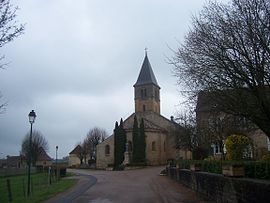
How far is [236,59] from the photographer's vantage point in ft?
47.0

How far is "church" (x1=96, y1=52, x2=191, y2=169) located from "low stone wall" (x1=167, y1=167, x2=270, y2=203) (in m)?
41.7

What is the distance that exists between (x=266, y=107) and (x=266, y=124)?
4.63ft

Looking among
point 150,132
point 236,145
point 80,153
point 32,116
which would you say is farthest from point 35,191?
point 80,153

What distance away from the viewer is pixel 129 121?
252 feet

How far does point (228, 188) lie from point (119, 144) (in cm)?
5255

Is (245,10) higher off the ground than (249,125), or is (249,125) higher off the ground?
(245,10)

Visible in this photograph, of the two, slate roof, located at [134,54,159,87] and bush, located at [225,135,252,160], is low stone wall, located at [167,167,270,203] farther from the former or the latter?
slate roof, located at [134,54,159,87]

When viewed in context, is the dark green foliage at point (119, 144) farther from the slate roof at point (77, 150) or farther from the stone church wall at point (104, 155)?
the slate roof at point (77, 150)

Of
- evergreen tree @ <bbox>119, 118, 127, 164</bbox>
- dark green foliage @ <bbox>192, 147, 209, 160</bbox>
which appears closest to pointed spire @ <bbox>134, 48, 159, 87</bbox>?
evergreen tree @ <bbox>119, 118, 127, 164</bbox>

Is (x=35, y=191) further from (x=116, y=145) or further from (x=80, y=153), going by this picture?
(x=80, y=153)

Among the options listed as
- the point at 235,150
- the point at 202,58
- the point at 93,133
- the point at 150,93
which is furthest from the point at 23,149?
the point at 202,58

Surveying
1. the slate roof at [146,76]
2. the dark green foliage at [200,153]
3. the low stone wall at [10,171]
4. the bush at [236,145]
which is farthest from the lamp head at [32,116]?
the slate roof at [146,76]

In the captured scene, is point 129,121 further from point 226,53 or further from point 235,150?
point 226,53

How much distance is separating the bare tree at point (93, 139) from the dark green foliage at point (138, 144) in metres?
31.3
